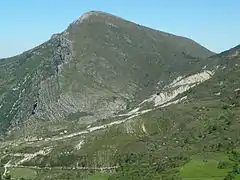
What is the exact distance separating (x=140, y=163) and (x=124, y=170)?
8459mm

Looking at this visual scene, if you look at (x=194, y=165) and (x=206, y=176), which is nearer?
(x=206, y=176)

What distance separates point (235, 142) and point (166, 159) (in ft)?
87.7

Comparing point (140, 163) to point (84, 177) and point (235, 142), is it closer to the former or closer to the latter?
point (84, 177)

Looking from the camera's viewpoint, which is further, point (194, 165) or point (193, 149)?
point (193, 149)

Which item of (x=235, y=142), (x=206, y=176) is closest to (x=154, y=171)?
(x=206, y=176)

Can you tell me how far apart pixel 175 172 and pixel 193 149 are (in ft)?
123

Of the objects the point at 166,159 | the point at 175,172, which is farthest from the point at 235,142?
the point at 175,172

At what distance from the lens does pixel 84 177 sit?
7771 inches

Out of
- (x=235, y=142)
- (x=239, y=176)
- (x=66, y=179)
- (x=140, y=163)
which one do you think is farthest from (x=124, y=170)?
(x=239, y=176)

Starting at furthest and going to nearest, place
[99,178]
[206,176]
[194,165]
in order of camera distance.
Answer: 1. [99,178]
2. [194,165]
3. [206,176]

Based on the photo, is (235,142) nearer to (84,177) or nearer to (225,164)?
(225,164)

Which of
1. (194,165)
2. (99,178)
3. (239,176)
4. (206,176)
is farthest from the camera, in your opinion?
(99,178)

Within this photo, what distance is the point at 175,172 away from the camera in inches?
6462

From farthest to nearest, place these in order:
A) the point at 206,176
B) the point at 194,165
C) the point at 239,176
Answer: the point at 194,165, the point at 206,176, the point at 239,176
